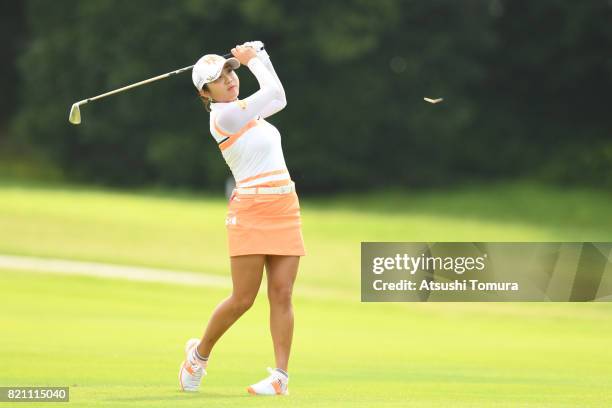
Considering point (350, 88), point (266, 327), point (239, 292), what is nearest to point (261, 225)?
point (239, 292)

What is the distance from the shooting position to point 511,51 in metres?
44.7

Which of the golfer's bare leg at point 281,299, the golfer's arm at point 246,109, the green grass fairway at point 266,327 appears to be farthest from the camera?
the green grass fairway at point 266,327

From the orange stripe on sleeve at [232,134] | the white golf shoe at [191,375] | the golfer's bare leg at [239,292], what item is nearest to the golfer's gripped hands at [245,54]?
the orange stripe on sleeve at [232,134]

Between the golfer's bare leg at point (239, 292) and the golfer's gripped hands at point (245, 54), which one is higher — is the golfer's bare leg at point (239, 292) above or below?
below

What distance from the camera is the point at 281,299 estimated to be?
7473 millimetres

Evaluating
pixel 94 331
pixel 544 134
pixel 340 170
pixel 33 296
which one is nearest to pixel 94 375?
pixel 94 331

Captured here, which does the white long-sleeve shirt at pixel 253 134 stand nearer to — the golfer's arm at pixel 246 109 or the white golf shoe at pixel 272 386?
the golfer's arm at pixel 246 109

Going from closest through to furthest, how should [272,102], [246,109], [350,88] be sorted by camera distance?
1. [246,109]
2. [272,102]
3. [350,88]

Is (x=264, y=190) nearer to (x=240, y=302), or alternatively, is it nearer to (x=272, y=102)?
(x=272, y=102)

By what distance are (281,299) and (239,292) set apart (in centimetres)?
24

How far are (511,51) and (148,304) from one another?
99.1ft

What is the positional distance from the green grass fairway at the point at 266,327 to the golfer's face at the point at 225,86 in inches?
63.9

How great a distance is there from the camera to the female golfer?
7.26 metres

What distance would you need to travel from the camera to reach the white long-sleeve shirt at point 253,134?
718 centimetres
